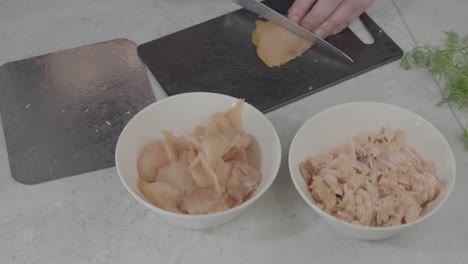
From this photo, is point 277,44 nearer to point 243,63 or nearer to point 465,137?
point 243,63

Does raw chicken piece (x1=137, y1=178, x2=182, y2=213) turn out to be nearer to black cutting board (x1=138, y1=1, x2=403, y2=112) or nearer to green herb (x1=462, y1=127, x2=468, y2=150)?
black cutting board (x1=138, y1=1, x2=403, y2=112)

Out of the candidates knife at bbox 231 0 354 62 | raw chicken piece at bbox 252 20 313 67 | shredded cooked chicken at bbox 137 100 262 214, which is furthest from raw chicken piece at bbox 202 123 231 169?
knife at bbox 231 0 354 62

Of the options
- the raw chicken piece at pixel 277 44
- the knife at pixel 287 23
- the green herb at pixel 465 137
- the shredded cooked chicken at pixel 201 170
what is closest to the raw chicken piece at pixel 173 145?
the shredded cooked chicken at pixel 201 170

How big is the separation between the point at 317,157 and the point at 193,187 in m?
0.25

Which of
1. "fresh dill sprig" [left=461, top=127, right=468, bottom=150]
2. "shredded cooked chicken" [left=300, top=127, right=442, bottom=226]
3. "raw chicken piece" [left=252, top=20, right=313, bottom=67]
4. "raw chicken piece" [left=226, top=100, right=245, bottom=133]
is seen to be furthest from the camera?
"raw chicken piece" [left=252, top=20, right=313, bottom=67]

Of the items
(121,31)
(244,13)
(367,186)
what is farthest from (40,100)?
(367,186)

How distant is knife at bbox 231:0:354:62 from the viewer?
1329 mm

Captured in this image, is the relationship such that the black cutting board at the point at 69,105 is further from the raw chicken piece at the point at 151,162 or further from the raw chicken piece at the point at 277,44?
the raw chicken piece at the point at 277,44

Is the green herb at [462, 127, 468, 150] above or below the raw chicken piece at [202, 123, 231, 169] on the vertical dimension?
below

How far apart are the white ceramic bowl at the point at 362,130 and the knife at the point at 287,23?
270mm

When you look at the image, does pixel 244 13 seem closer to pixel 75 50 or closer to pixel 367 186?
pixel 75 50

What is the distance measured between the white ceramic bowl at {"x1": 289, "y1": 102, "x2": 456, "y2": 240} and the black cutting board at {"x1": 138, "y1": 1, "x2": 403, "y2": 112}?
17 centimetres

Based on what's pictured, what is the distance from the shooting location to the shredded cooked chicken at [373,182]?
0.92 meters

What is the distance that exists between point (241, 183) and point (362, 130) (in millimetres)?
299
